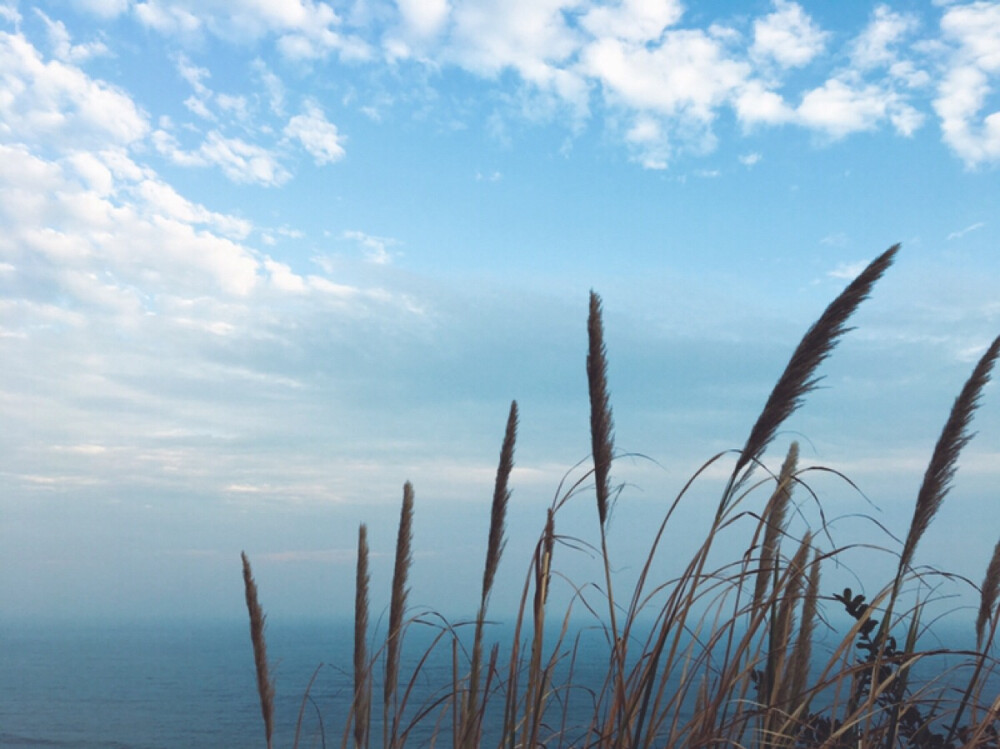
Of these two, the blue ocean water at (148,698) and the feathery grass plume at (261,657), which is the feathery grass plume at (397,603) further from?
the blue ocean water at (148,698)

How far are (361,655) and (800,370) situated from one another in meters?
1.92

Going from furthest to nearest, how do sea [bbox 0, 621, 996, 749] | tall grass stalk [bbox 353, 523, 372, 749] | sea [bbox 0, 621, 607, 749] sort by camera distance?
1. sea [bbox 0, 621, 607, 749]
2. sea [bbox 0, 621, 996, 749]
3. tall grass stalk [bbox 353, 523, 372, 749]

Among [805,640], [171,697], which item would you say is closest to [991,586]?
[805,640]

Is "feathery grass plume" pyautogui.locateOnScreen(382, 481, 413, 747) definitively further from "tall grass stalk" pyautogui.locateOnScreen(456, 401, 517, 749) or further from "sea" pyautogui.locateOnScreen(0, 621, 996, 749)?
"sea" pyautogui.locateOnScreen(0, 621, 996, 749)

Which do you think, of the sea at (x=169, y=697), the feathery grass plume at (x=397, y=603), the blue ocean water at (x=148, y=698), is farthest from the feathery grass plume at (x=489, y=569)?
the blue ocean water at (x=148, y=698)

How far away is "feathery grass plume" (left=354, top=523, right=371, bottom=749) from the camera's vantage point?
2645mm

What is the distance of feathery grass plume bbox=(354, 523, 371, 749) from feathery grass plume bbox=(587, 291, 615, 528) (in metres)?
1.32

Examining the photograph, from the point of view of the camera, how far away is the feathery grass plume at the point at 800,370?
1.38 metres

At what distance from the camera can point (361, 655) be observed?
2715mm

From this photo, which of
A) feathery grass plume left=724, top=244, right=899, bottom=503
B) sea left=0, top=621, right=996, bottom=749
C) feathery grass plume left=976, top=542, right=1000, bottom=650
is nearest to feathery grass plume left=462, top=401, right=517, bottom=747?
feathery grass plume left=724, top=244, right=899, bottom=503

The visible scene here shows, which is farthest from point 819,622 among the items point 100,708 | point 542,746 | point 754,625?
point 100,708

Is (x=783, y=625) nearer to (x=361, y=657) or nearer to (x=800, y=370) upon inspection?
(x=800, y=370)

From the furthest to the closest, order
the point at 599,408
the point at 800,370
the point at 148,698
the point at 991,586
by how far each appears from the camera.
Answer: the point at 148,698 < the point at 991,586 < the point at 599,408 < the point at 800,370

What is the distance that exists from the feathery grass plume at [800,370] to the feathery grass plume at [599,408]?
1.14 ft
